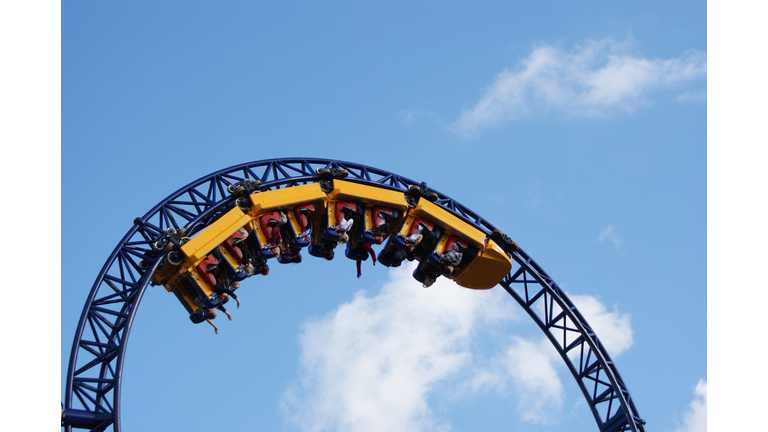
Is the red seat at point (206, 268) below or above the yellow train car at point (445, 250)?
below

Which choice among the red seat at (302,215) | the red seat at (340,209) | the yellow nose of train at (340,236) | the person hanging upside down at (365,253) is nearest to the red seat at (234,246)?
the yellow nose of train at (340,236)

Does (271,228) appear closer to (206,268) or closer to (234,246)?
(234,246)

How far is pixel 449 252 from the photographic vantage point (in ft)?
55.6

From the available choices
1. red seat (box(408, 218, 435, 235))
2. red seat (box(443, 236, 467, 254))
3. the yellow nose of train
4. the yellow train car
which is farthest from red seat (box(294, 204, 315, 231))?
red seat (box(443, 236, 467, 254))

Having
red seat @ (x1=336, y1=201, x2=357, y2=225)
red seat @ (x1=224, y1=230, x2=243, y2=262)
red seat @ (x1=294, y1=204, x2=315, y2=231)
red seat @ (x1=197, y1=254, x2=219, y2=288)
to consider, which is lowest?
red seat @ (x1=197, y1=254, x2=219, y2=288)

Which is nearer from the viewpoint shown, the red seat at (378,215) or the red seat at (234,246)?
the red seat at (234,246)

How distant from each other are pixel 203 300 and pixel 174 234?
1403mm

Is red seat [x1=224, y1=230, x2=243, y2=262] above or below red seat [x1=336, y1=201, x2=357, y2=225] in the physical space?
below

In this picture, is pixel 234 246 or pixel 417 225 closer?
pixel 234 246

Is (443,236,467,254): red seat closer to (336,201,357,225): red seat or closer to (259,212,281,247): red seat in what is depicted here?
(336,201,357,225): red seat

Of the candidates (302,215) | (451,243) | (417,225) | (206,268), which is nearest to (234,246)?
(206,268)

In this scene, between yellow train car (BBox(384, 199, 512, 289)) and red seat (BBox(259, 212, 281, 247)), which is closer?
red seat (BBox(259, 212, 281, 247))

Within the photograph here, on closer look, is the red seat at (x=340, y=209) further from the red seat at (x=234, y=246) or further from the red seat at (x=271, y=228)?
the red seat at (x=234, y=246)

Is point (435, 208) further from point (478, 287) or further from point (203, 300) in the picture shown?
point (203, 300)
